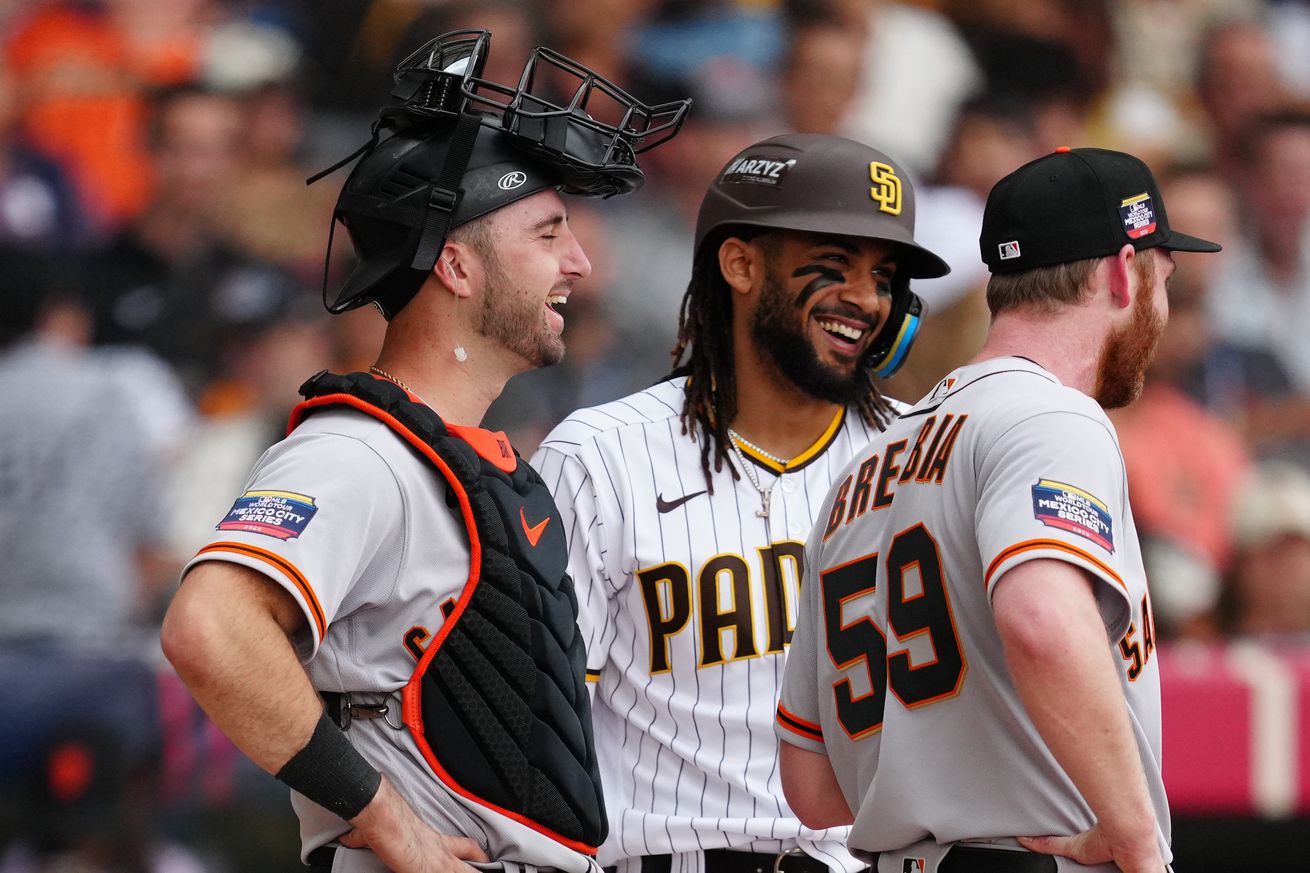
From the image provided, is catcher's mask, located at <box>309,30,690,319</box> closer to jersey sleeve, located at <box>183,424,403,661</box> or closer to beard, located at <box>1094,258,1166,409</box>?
jersey sleeve, located at <box>183,424,403,661</box>

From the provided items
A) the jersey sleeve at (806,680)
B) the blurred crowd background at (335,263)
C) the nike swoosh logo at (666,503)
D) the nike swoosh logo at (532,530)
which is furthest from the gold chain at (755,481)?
the blurred crowd background at (335,263)

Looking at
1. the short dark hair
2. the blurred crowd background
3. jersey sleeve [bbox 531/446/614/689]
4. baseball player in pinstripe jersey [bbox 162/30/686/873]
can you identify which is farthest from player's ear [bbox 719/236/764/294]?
the blurred crowd background

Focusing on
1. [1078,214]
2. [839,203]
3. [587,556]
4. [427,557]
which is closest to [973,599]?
[1078,214]

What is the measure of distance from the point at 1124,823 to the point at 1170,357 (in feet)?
15.0

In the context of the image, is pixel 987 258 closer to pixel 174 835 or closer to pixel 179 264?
pixel 174 835

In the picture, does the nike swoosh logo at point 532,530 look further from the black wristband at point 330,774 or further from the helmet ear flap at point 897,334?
the helmet ear flap at point 897,334

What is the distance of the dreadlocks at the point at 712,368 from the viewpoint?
9.68 feet

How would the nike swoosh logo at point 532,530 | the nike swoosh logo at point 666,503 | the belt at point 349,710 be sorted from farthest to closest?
the nike swoosh logo at point 666,503 → the nike swoosh logo at point 532,530 → the belt at point 349,710

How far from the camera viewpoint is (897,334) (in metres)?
2.91

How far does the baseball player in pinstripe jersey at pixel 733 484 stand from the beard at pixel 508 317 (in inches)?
20.4

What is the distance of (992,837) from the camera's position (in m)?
1.98

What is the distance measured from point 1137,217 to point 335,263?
3.67 m

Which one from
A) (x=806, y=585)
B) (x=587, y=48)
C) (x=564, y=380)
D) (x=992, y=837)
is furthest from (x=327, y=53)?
(x=992, y=837)

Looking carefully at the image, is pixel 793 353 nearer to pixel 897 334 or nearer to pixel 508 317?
pixel 897 334
